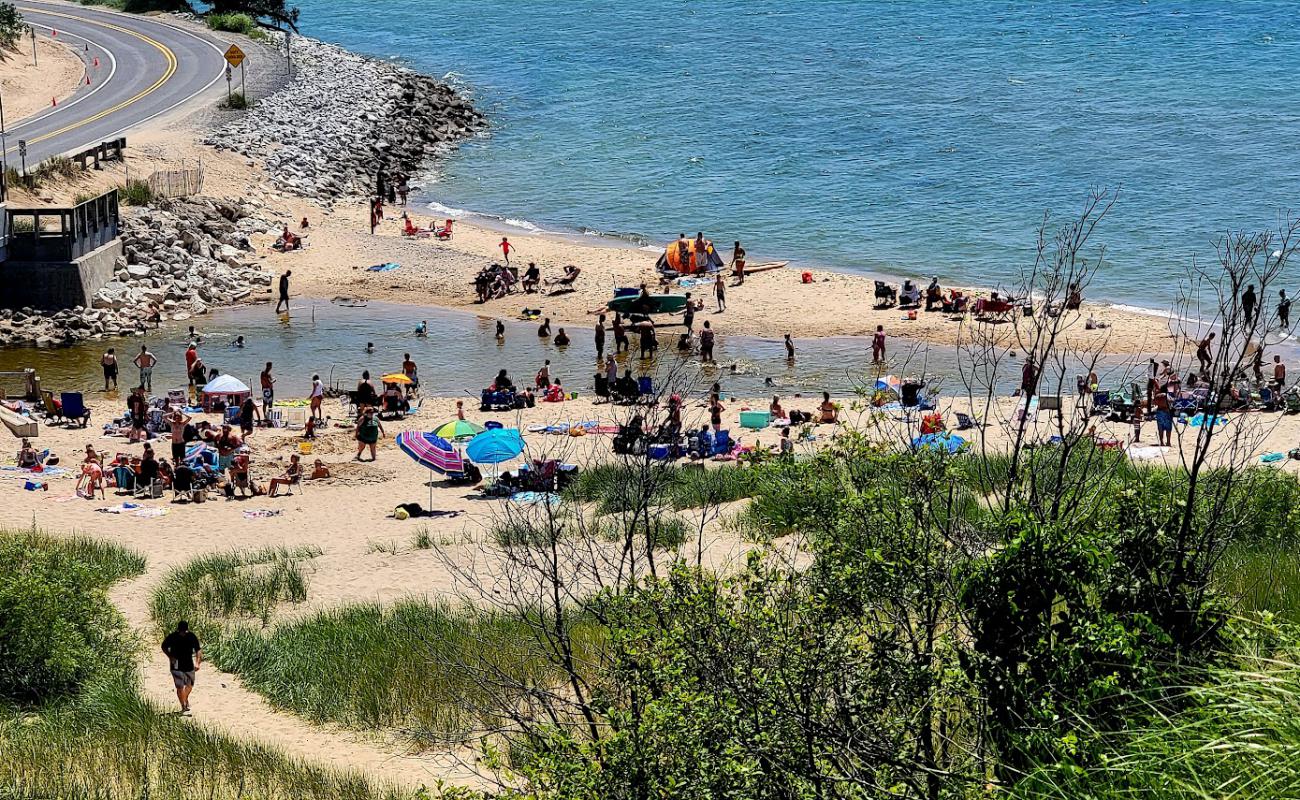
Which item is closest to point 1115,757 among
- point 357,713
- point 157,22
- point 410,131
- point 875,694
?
point 875,694

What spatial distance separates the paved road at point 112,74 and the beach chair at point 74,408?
15810 millimetres

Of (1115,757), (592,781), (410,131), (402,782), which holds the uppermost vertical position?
(410,131)

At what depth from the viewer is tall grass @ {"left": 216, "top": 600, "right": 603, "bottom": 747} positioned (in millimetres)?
15117

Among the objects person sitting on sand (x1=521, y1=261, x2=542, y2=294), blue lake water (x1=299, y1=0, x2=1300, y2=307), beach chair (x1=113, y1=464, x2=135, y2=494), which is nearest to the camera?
beach chair (x1=113, y1=464, x2=135, y2=494)

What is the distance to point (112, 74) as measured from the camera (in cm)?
5866

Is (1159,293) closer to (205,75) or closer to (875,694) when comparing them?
(875,694)

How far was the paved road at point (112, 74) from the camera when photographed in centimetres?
4800

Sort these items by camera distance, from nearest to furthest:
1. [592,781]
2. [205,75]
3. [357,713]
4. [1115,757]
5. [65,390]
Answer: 1. [1115,757]
2. [592,781]
3. [357,713]
4. [65,390]
5. [205,75]

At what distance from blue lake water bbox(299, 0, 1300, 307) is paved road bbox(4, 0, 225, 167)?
36.3 ft

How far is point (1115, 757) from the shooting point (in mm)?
8055

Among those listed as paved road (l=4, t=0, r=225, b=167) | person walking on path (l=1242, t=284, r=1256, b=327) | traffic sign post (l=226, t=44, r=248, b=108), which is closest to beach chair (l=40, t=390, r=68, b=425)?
paved road (l=4, t=0, r=225, b=167)

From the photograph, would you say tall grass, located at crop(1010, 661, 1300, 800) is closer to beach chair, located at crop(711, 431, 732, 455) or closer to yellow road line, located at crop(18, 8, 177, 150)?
beach chair, located at crop(711, 431, 732, 455)

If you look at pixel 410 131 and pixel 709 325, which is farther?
pixel 410 131

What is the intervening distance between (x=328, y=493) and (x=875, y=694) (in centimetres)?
1829
